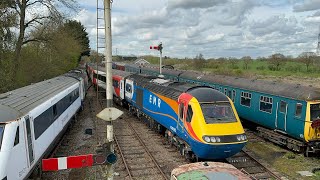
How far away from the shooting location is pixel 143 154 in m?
14.5

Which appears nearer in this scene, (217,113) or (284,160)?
(217,113)

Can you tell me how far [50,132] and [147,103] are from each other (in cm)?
730

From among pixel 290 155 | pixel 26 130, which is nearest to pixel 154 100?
pixel 290 155

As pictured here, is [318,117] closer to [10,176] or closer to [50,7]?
[10,176]

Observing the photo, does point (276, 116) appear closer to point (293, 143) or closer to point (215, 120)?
point (293, 143)

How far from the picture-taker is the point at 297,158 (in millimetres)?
14070

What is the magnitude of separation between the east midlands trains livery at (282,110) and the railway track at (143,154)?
5168mm

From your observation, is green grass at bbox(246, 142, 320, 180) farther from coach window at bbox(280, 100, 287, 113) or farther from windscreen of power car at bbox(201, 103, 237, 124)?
windscreen of power car at bbox(201, 103, 237, 124)

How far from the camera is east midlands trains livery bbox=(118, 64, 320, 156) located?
13805 mm

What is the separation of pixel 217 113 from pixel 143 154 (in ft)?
14.1

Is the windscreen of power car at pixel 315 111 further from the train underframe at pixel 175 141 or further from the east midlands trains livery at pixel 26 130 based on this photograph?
the east midlands trains livery at pixel 26 130

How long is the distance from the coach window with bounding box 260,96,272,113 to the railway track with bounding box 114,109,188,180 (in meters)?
5.44

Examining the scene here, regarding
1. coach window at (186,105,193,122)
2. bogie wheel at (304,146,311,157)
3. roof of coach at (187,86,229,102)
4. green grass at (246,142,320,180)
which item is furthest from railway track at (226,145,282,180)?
roof of coach at (187,86,229,102)

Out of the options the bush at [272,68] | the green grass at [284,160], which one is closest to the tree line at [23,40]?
the green grass at [284,160]
